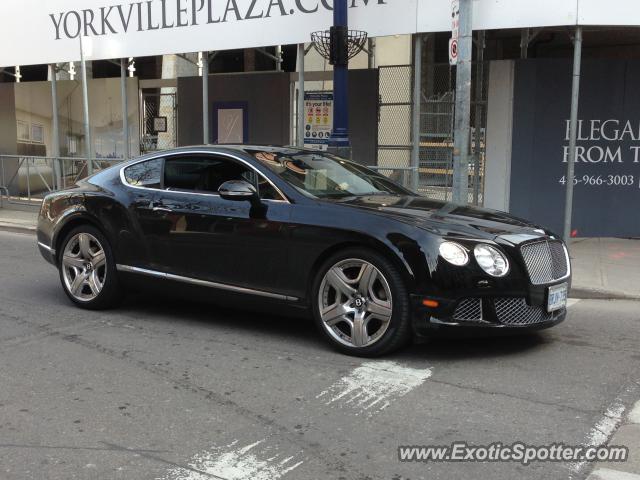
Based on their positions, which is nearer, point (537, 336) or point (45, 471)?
point (45, 471)

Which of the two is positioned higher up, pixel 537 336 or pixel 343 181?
pixel 343 181

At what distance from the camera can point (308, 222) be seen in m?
5.16

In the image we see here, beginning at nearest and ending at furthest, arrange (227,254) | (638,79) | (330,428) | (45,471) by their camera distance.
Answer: (45,471), (330,428), (227,254), (638,79)

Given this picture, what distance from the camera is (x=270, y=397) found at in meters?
4.34

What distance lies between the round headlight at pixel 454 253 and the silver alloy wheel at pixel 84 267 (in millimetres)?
3366

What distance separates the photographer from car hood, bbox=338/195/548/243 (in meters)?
4.82

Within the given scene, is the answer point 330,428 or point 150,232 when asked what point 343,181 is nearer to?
point 150,232

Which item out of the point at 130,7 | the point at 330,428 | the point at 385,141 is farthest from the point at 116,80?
the point at 330,428

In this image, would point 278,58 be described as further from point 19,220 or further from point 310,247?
point 310,247

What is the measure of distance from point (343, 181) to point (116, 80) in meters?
11.7

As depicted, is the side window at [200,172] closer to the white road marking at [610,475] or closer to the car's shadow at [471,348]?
the car's shadow at [471,348]

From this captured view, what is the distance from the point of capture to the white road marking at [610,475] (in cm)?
332

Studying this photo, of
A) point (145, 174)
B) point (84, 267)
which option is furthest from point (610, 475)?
point (84, 267)

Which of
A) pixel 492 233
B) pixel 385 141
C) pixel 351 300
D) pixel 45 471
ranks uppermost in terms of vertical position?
pixel 385 141
